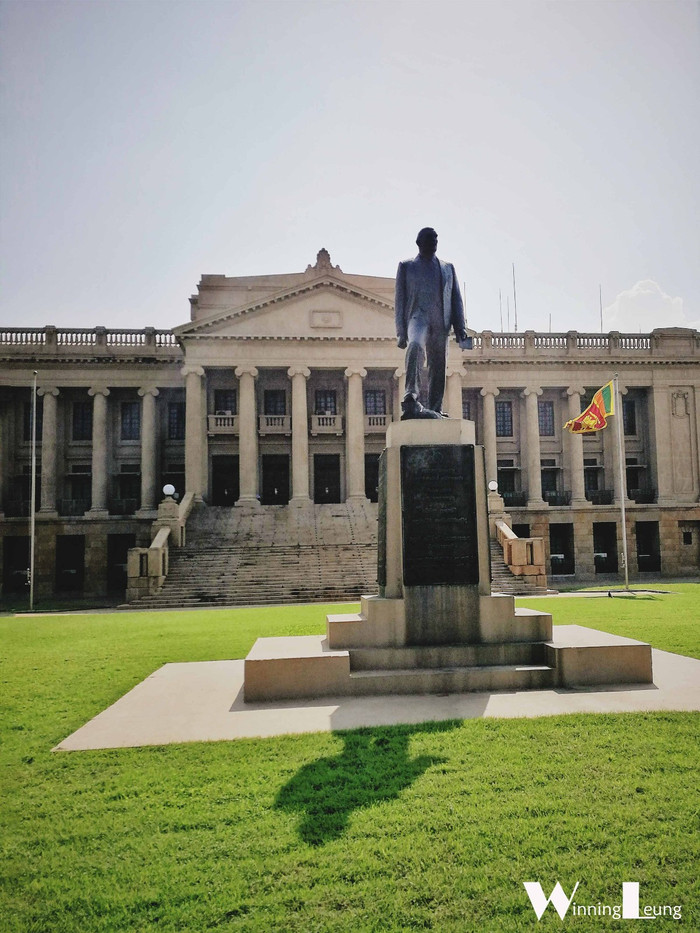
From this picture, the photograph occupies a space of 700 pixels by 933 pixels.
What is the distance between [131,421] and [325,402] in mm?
13436

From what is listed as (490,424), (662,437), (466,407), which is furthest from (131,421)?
(662,437)

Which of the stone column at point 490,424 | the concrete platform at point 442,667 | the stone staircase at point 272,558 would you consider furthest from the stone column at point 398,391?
the concrete platform at point 442,667

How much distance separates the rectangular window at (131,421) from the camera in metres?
44.2

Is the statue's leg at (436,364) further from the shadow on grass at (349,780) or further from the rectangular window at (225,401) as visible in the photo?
the rectangular window at (225,401)

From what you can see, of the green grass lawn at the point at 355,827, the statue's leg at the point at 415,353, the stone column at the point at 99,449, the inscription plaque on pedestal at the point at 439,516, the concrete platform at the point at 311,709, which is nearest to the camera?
the green grass lawn at the point at 355,827

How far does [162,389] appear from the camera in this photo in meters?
42.8

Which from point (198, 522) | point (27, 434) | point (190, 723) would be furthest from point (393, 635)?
point (27, 434)

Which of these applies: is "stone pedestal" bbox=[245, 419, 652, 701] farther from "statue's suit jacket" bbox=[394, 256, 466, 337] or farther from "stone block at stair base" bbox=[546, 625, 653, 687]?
"statue's suit jacket" bbox=[394, 256, 466, 337]

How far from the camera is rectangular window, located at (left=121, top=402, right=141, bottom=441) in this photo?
4422 centimetres

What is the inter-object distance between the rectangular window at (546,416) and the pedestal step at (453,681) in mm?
39812

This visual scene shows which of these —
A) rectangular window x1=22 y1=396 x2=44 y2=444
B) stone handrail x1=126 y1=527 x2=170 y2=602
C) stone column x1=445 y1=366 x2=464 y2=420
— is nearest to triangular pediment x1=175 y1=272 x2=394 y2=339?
stone column x1=445 y1=366 x2=464 y2=420

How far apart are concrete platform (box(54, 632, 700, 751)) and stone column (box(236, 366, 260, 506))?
96.8 feet

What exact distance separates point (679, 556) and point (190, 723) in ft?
135

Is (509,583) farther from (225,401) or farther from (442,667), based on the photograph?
(225,401)
